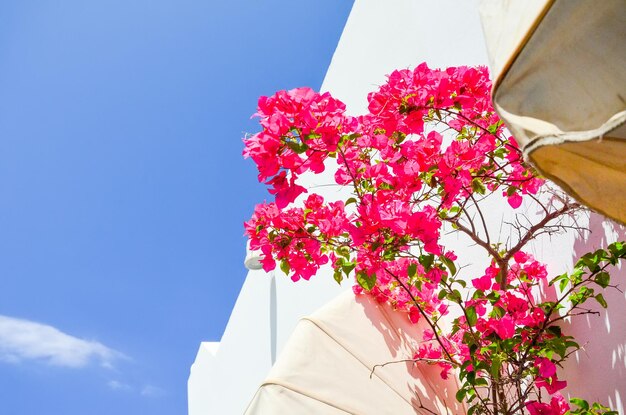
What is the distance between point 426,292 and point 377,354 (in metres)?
0.44

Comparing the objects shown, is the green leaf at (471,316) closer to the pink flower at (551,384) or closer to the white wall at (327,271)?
the pink flower at (551,384)

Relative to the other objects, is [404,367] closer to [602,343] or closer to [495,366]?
[495,366]

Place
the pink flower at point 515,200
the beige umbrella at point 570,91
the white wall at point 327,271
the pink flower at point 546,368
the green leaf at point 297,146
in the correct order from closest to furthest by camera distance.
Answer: the beige umbrella at point 570,91, the green leaf at point 297,146, the pink flower at point 546,368, the pink flower at point 515,200, the white wall at point 327,271

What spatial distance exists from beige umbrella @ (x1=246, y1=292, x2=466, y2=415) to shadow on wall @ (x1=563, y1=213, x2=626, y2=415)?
623mm

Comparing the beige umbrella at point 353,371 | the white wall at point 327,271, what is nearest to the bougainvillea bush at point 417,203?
the white wall at point 327,271

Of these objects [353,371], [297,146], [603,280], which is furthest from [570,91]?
[353,371]

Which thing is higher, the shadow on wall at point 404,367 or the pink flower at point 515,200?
the pink flower at point 515,200

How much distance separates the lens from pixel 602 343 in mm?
2525

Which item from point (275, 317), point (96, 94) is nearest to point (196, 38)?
point (96, 94)

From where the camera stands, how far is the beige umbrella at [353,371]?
2773mm

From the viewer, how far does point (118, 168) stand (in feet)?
29.1

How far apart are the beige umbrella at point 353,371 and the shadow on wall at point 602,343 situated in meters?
0.62

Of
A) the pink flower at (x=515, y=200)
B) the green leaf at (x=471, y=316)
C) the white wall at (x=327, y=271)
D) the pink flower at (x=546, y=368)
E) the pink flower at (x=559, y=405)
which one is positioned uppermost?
the white wall at (x=327, y=271)

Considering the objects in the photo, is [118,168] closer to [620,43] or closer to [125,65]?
[125,65]
